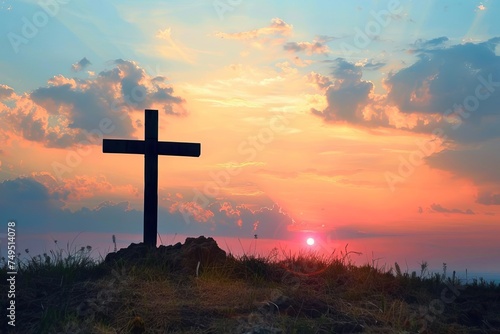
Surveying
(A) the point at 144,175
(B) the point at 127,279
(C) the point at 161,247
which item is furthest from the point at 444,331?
(A) the point at 144,175

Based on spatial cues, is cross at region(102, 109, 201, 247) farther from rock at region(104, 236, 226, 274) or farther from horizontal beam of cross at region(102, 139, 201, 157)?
rock at region(104, 236, 226, 274)

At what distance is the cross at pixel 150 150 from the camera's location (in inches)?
546

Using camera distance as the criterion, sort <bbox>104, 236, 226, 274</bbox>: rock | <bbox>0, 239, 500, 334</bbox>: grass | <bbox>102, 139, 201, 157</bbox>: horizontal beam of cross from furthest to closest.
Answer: <bbox>102, 139, 201, 157</bbox>: horizontal beam of cross < <bbox>104, 236, 226, 274</bbox>: rock < <bbox>0, 239, 500, 334</bbox>: grass

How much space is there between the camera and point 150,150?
547 inches

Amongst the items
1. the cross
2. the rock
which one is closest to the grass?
the rock

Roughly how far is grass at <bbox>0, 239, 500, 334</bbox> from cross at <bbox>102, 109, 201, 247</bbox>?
2970 millimetres

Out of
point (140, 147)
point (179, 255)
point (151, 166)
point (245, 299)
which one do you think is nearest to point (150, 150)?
point (140, 147)

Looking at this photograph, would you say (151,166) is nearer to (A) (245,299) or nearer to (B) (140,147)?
(B) (140,147)

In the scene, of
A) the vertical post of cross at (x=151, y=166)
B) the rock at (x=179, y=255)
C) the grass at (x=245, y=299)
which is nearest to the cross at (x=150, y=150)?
the vertical post of cross at (x=151, y=166)

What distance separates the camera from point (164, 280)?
973cm

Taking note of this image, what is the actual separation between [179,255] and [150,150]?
3685 mm

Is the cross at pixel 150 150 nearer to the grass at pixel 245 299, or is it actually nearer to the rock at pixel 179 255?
the rock at pixel 179 255

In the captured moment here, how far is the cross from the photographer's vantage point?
13859 mm

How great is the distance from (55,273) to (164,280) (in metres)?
1.93
